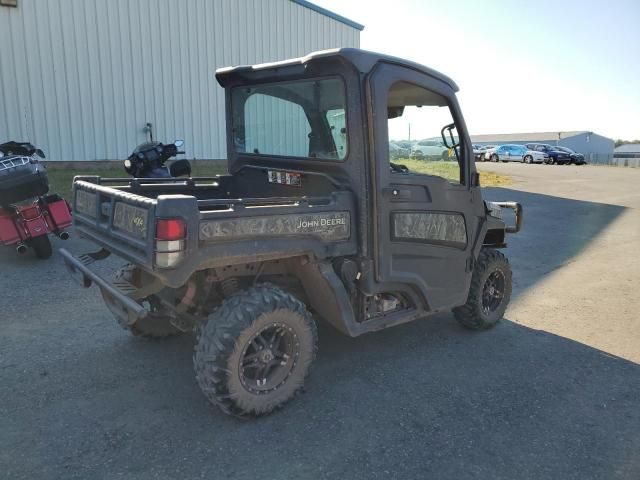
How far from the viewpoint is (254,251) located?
9.51ft

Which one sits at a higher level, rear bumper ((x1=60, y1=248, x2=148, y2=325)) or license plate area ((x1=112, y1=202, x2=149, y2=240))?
license plate area ((x1=112, y1=202, x2=149, y2=240))

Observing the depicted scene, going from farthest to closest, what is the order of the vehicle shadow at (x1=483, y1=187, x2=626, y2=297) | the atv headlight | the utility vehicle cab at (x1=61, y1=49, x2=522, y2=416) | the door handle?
the vehicle shadow at (x1=483, y1=187, x2=626, y2=297) < the atv headlight < the door handle < the utility vehicle cab at (x1=61, y1=49, x2=522, y2=416)

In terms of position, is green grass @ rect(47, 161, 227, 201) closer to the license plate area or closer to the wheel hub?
the license plate area

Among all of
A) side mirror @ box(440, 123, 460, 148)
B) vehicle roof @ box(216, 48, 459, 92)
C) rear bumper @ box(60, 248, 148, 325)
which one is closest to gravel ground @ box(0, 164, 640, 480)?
rear bumper @ box(60, 248, 148, 325)

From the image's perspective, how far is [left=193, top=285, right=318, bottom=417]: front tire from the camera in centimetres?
290

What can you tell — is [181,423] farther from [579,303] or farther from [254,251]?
[579,303]

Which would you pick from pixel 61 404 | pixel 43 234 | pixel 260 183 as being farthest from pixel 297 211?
pixel 43 234

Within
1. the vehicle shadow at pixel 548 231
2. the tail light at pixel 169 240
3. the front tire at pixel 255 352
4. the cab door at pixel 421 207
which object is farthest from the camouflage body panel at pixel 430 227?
the vehicle shadow at pixel 548 231

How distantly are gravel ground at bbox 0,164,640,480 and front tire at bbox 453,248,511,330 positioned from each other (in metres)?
0.15

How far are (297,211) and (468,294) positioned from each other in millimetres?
2109

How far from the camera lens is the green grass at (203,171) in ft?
12.6

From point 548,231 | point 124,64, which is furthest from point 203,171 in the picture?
point 548,231

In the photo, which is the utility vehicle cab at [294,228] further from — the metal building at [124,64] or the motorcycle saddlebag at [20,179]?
the metal building at [124,64]

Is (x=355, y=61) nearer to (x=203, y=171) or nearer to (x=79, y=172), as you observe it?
(x=79, y=172)
